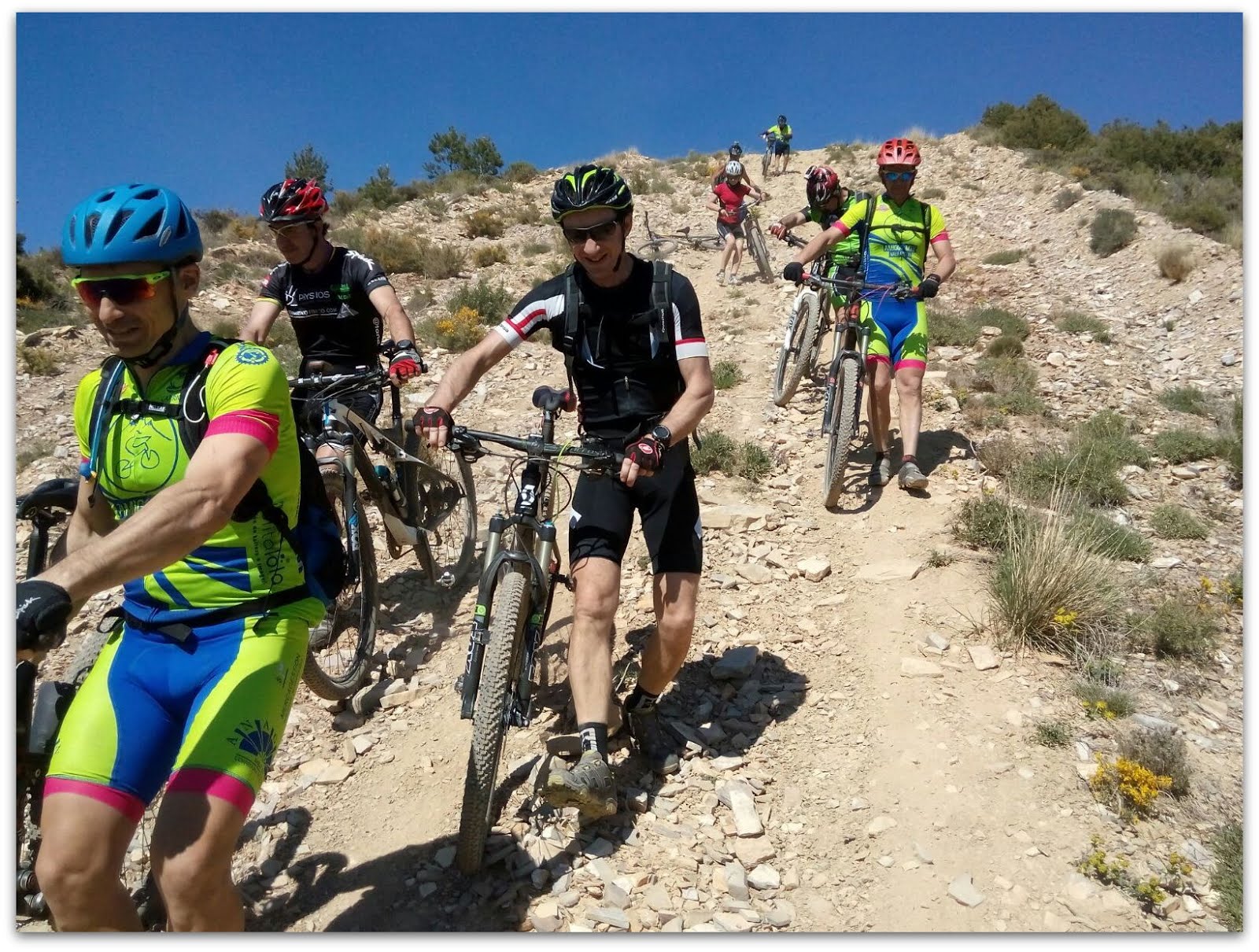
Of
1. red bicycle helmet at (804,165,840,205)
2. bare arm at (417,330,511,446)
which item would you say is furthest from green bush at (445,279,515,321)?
bare arm at (417,330,511,446)

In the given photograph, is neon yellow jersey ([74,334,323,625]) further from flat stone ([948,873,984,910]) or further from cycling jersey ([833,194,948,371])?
cycling jersey ([833,194,948,371])

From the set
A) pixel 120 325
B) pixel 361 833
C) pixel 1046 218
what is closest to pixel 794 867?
pixel 361 833

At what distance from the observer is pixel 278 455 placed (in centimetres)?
231

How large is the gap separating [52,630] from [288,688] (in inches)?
28.3

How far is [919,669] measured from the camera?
394 centimetres

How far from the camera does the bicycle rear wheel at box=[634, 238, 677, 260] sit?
15695mm

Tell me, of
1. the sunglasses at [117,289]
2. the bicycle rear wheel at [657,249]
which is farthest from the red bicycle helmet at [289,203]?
the bicycle rear wheel at [657,249]

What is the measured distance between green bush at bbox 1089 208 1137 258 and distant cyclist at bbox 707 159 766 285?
21.5 feet

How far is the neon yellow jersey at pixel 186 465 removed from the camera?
2.16 m

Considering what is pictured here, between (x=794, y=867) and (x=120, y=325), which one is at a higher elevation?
(x=120, y=325)

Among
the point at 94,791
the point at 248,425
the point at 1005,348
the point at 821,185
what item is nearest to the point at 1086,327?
the point at 1005,348

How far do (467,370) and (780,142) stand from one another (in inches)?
1120

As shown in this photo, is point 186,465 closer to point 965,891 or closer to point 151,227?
point 151,227

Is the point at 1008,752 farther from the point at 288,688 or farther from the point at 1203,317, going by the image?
the point at 1203,317
